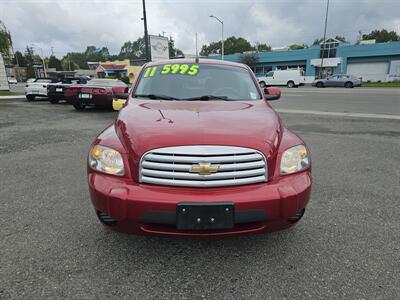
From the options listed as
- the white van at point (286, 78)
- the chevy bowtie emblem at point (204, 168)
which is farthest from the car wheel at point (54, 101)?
the white van at point (286, 78)

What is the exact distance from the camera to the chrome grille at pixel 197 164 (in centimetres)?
207

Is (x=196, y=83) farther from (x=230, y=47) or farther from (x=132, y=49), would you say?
(x=132, y=49)

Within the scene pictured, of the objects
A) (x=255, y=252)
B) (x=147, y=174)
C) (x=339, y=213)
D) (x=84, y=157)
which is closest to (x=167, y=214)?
(x=147, y=174)

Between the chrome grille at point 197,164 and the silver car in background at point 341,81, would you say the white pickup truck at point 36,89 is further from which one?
the silver car in background at point 341,81

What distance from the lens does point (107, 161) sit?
228 cm

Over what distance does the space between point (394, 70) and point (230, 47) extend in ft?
228

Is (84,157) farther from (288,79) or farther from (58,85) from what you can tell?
(288,79)

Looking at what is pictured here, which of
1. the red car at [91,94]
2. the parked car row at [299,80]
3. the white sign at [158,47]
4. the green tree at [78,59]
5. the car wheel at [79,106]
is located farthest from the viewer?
the green tree at [78,59]

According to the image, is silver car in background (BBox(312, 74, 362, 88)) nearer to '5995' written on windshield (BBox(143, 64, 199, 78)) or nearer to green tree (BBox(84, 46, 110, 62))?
'5995' written on windshield (BBox(143, 64, 199, 78))

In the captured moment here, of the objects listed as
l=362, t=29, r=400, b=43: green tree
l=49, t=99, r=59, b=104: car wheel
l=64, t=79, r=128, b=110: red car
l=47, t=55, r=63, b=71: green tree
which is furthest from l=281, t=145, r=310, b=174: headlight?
l=47, t=55, r=63, b=71: green tree

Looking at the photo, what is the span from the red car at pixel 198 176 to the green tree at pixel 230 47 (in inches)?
4101

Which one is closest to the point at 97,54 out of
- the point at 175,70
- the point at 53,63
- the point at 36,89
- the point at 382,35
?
the point at 53,63

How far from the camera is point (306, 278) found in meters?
2.17

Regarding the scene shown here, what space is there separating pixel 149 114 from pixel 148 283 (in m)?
1.40
